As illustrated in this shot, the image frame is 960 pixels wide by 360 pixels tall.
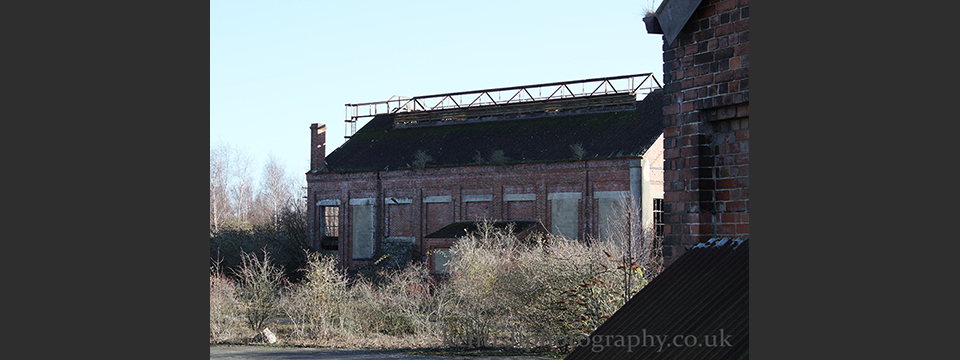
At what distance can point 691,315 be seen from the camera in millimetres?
A: 4414

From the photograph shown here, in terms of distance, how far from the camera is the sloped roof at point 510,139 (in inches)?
1182

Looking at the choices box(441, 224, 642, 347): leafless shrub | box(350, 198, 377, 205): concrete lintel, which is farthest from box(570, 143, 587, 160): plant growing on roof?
box(350, 198, 377, 205): concrete lintel

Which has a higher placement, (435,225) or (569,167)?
(569,167)

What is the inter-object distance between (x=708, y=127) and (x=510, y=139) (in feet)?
94.2

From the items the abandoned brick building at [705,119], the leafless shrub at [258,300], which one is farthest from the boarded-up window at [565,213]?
the abandoned brick building at [705,119]

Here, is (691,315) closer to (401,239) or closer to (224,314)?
(224,314)

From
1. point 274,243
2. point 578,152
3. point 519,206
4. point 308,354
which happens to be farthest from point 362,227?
point 308,354

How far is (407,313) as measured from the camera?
20625 millimetres

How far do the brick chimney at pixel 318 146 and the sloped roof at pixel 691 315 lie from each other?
3374cm

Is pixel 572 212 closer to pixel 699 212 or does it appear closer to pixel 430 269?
pixel 430 269

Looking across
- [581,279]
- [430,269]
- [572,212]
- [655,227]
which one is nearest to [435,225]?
[430,269]

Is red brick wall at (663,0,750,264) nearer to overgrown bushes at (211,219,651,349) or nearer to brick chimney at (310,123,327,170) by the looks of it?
overgrown bushes at (211,219,651,349)

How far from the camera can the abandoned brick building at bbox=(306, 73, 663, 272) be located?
95.1ft

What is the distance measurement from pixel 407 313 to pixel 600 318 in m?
7.41
